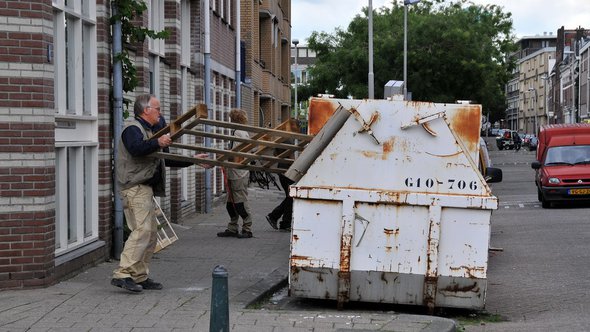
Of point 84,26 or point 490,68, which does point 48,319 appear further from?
point 490,68

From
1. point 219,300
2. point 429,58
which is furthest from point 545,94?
point 219,300

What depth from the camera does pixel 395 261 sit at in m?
9.34

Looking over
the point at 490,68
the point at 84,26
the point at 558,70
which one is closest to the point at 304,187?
the point at 84,26

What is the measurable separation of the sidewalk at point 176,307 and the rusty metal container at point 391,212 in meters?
0.38

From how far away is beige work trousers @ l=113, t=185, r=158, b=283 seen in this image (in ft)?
32.6

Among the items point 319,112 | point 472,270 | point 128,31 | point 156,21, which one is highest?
point 156,21

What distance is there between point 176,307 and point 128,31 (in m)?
5.08

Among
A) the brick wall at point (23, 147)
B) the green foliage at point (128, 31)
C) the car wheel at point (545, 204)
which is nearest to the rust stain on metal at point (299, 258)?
the brick wall at point (23, 147)

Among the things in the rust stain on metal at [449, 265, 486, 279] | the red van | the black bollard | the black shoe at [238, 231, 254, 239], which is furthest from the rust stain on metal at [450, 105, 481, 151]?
the red van

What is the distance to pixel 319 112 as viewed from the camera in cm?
1036

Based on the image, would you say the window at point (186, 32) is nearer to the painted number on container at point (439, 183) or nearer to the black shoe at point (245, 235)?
the black shoe at point (245, 235)

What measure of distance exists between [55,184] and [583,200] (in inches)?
744

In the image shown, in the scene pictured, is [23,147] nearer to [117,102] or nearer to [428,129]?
[117,102]

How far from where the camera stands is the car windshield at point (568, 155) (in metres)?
27.1
